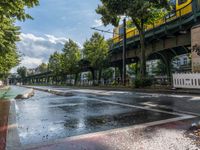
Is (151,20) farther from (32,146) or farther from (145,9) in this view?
(32,146)

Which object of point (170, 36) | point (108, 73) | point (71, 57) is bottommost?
point (108, 73)

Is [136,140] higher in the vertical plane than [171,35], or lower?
lower

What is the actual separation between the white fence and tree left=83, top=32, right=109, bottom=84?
23.9 meters

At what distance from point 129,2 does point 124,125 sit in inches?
745

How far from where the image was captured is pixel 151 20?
25.2 m

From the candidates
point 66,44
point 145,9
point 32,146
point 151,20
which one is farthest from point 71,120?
point 66,44

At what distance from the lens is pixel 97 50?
1650 inches

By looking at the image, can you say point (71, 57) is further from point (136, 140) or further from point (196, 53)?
point (136, 140)

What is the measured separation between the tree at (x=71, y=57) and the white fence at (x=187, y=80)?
137 ft

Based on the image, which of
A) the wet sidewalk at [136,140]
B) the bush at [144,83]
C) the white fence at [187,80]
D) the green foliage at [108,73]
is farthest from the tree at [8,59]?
the green foliage at [108,73]

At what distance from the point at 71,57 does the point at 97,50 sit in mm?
18148

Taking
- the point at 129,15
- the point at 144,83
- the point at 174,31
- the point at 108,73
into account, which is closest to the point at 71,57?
the point at 108,73

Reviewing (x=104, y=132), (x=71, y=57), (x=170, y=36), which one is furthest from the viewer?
(x=71, y=57)

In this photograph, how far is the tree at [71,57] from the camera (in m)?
58.3
